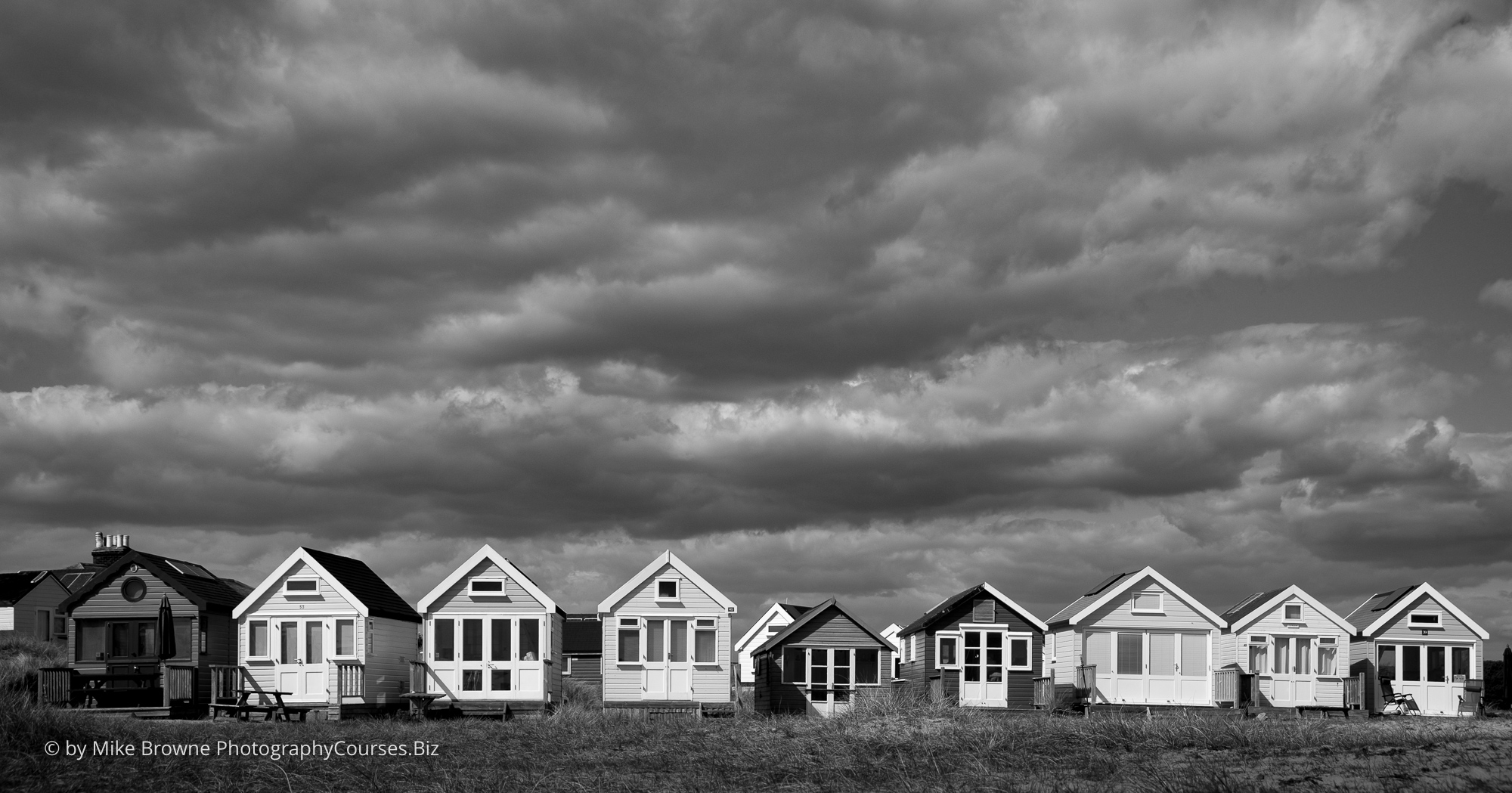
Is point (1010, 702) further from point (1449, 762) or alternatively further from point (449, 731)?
point (1449, 762)

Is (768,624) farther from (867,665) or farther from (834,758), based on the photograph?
(834,758)

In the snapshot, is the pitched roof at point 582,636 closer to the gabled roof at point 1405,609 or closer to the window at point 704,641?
the window at point 704,641

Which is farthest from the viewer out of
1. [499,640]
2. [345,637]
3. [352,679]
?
[499,640]

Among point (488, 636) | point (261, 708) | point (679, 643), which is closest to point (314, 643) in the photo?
point (261, 708)

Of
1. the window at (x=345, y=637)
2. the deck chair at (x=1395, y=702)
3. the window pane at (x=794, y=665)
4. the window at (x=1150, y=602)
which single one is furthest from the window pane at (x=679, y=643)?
the deck chair at (x=1395, y=702)

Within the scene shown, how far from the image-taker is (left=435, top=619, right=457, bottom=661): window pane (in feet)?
130

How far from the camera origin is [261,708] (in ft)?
119

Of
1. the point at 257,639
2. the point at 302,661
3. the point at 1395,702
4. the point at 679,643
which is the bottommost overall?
the point at 1395,702

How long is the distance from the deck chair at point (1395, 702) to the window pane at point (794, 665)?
18331 mm

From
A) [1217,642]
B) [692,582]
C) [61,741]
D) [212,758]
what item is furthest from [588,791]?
[1217,642]

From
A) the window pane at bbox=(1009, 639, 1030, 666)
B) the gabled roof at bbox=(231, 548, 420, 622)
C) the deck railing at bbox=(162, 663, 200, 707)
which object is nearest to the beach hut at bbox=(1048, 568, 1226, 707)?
the window pane at bbox=(1009, 639, 1030, 666)

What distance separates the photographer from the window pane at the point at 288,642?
1555 inches

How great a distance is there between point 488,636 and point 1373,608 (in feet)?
101

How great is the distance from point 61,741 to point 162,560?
73.1 feet
